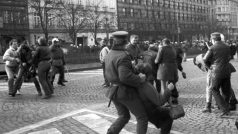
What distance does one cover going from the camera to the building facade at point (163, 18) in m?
48.4

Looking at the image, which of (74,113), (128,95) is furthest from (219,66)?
(74,113)

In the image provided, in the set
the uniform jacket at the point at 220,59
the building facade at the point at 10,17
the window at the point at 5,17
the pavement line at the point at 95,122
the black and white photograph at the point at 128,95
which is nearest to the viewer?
the black and white photograph at the point at 128,95

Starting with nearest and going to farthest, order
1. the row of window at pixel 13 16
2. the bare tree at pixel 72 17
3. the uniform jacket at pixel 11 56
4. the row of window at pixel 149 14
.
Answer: the uniform jacket at pixel 11 56, the bare tree at pixel 72 17, the row of window at pixel 13 16, the row of window at pixel 149 14

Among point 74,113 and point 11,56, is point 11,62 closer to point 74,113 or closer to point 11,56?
point 11,56

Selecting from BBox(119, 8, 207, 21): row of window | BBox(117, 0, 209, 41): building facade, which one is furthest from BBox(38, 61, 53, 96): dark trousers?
BBox(119, 8, 207, 21): row of window

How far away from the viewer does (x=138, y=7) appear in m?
69.4

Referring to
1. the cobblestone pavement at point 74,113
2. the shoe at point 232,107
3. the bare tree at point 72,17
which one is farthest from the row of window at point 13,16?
the shoe at point 232,107

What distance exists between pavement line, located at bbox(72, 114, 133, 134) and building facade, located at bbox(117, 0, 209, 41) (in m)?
29.0

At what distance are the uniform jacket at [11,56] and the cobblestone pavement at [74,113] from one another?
1011 millimetres

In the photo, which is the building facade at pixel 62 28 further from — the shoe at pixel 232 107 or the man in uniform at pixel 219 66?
the man in uniform at pixel 219 66

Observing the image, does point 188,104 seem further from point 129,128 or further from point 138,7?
point 138,7

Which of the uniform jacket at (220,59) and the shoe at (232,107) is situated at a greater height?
the uniform jacket at (220,59)

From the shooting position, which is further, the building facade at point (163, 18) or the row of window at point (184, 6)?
the row of window at point (184, 6)

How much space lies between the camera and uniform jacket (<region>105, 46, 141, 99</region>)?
4620mm
